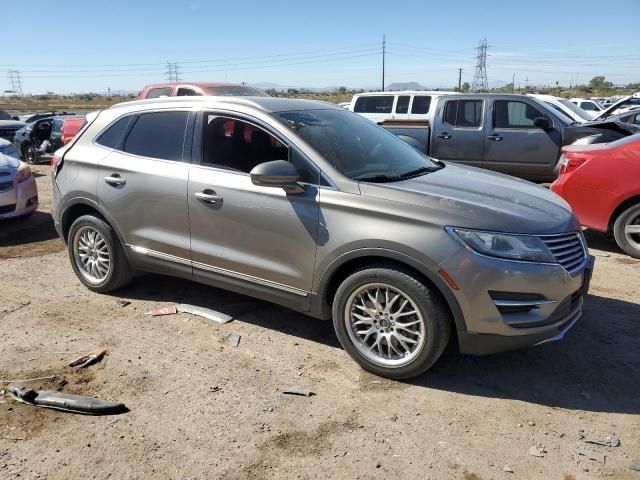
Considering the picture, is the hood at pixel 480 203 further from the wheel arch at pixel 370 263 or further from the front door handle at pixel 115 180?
the front door handle at pixel 115 180

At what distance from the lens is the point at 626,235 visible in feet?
19.7

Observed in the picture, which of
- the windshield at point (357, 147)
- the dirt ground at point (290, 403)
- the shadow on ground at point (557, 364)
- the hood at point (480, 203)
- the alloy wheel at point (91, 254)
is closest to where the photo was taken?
the dirt ground at point (290, 403)

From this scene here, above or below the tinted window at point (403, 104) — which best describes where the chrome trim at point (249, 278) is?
below

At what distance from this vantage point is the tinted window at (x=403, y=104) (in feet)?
43.6

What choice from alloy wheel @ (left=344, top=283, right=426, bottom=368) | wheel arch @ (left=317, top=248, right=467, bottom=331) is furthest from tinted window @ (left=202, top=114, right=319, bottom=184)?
alloy wheel @ (left=344, top=283, right=426, bottom=368)

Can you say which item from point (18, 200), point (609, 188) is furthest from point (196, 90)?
point (609, 188)

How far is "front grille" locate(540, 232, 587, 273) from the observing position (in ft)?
10.8

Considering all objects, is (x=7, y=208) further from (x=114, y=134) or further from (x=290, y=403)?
(x=290, y=403)

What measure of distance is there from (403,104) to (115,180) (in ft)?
32.5

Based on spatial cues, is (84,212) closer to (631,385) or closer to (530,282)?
(530,282)

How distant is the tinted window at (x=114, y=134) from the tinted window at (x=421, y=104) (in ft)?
31.4

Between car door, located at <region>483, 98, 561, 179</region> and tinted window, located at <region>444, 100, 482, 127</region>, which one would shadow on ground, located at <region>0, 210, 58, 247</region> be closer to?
tinted window, located at <region>444, 100, 482, 127</region>

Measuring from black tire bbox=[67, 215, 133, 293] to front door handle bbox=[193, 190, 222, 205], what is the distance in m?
1.17

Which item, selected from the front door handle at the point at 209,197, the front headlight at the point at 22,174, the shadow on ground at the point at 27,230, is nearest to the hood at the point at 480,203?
the front door handle at the point at 209,197
